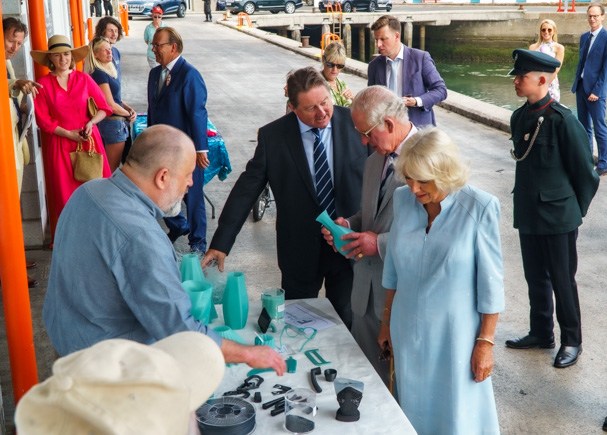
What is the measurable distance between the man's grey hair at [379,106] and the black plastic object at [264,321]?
35.1 inches

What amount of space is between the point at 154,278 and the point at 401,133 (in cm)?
142

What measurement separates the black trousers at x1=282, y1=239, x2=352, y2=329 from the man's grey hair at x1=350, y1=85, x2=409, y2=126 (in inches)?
35.4

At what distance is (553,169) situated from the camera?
443cm

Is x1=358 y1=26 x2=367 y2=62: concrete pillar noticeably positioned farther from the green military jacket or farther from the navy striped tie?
the navy striped tie

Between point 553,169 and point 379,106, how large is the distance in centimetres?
148

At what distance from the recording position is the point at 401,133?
3.44 metres

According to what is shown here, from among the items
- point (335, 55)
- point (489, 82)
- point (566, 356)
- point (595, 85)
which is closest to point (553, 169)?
point (566, 356)

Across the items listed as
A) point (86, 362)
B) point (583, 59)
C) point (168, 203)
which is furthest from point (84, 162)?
point (583, 59)

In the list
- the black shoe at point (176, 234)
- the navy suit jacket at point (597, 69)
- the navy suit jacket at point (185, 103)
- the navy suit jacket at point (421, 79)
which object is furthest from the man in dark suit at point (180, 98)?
the navy suit jacket at point (597, 69)

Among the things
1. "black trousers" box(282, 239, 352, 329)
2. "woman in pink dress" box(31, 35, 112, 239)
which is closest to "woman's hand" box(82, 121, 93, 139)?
"woman in pink dress" box(31, 35, 112, 239)

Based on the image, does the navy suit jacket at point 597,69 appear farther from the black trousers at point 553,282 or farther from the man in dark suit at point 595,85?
the black trousers at point 553,282

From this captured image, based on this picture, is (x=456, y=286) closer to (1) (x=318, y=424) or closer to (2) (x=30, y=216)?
(1) (x=318, y=424)

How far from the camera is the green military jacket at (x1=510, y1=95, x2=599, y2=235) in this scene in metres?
4.34

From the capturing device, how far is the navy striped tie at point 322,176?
3990mm
